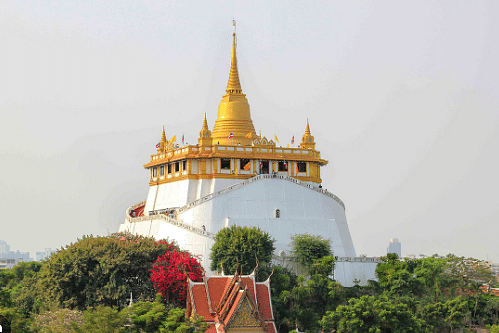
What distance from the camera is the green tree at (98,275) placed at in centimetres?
5572

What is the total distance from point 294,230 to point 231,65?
19.1 metres

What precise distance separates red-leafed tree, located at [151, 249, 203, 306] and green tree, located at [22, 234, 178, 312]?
47.2 inches

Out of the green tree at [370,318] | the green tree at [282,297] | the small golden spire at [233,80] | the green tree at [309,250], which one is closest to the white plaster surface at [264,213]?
the green tree at [309,250]

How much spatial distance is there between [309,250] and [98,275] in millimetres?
15609

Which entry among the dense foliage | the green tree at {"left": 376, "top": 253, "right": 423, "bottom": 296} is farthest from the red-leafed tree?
the green tree at {"left": 376, "top": 253, "right": 423, "bottom": 296}

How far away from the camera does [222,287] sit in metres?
50.7

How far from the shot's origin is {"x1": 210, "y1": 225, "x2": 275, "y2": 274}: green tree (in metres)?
60.0

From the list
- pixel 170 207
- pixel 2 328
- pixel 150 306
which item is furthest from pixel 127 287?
pixel 170 207

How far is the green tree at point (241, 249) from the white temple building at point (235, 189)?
215cm

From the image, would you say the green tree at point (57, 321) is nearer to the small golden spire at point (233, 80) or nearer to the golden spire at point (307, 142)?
the golden spire at point (307, 142)

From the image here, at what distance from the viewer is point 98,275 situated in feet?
185

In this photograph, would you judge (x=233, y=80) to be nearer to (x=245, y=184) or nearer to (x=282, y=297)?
(x=245, y=184)

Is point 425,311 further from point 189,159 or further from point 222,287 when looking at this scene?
point 189,159

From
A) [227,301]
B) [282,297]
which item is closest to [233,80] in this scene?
[282,297]
